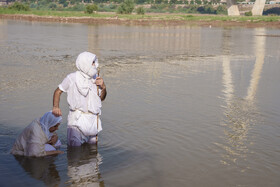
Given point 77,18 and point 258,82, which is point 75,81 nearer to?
point 258,82

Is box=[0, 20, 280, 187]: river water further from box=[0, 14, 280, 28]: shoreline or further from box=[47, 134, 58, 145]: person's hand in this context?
box=[0, 14, 280, 28]: shoreline

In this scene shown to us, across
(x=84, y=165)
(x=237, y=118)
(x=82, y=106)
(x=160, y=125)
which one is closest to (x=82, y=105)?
(x=82, y=106)

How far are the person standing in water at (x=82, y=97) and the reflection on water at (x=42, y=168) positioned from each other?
0.49m

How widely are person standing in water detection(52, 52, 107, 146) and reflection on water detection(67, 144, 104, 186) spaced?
136 millimetres

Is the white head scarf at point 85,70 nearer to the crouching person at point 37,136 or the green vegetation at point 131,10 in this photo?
the crouching person at point 37,136

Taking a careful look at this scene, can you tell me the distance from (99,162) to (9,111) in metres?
3.05

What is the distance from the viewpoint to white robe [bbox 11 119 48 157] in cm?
530

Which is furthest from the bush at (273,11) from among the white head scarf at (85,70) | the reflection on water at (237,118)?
the white head scarf at (85,70)

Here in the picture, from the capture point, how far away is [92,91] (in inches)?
217

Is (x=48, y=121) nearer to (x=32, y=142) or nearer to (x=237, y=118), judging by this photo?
(x=32, y=142)

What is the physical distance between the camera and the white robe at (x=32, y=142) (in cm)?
530

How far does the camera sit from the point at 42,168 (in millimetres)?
5184

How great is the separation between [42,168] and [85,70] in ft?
4.29

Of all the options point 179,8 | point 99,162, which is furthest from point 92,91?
point 179,8
